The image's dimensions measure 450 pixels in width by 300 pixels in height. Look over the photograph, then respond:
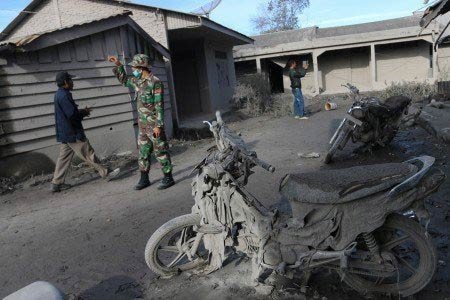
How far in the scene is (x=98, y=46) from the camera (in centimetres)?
946

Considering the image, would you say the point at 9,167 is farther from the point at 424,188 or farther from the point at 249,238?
the point at 424,188

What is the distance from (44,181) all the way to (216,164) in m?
5.63

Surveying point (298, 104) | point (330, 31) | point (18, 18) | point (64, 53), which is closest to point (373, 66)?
point (330, 31)

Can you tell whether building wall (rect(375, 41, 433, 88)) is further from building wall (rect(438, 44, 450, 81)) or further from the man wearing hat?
the man wearing hat

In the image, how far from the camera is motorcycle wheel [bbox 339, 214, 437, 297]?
2.80 metres

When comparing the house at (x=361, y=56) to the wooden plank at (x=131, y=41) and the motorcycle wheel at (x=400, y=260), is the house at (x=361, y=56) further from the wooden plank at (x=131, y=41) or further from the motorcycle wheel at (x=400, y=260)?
the motorcycle wheel at (x=400, y=260)

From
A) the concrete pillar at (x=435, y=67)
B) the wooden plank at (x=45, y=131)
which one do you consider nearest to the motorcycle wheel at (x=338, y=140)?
the wooden plank at (x=45, y=131)

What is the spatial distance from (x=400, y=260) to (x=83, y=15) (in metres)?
13.1

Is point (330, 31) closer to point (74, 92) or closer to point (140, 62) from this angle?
point (74, 92)

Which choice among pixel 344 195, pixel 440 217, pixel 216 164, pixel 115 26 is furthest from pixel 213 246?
pixel 115 26

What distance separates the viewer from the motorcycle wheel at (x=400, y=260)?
9.19ft

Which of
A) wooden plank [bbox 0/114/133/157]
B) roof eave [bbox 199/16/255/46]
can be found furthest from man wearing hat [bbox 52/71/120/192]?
roof eave [bbox 199/16/255/46]

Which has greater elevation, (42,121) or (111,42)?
(111,42)

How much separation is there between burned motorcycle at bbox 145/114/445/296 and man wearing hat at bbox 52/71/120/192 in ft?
12.9
